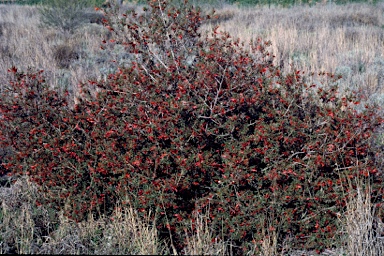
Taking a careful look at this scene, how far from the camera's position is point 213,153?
4090 mm

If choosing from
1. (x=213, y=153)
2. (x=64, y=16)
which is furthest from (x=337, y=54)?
(x=64, y=16)

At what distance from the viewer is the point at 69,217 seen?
4.16m

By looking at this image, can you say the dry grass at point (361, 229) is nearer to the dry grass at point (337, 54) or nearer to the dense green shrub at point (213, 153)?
the dense green shrub at point (213, 153)

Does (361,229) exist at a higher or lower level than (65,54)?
lower

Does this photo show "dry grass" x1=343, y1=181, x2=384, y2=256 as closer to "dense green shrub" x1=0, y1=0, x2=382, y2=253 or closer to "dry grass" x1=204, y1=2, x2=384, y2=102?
"dense green shrub" x1=0, y1=0, x2=382, y2=253

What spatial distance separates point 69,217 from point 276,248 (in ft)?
6.59

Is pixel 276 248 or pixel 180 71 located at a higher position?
pixel 180 71

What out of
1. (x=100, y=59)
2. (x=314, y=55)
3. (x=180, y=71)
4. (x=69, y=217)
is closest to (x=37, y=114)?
(x=69, y=217)

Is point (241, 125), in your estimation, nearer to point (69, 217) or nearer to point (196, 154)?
point (196, 154)

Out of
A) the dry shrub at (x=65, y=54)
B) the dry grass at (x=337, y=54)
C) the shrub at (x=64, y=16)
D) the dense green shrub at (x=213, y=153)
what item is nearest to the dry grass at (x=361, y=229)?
the dense green shrub at (x=213, y=153)

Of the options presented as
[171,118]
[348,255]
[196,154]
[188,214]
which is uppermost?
[171,118]

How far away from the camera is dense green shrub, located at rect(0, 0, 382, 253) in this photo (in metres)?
3.83

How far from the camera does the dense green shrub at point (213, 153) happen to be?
151 inches

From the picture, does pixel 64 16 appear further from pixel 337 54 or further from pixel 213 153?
pixel 213 153
